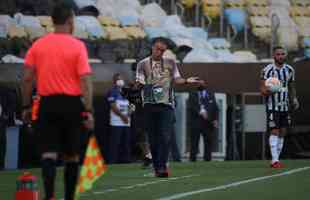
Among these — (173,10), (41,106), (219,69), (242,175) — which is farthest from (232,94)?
(41,106)

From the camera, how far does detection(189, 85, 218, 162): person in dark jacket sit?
25.5m

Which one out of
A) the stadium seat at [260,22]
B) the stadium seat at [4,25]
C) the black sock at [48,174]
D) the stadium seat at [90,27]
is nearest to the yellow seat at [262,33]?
the stadium seat at [260,22]

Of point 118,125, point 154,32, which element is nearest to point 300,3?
point 154,32

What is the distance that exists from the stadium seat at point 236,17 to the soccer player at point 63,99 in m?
20.1

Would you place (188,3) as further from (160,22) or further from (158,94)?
(158,94)

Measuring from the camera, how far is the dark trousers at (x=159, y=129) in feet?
53.4

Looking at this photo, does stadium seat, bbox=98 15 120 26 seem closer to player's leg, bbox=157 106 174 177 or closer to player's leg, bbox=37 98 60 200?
player's leg, bbox=157 106 174 177

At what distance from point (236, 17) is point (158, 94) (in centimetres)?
1487

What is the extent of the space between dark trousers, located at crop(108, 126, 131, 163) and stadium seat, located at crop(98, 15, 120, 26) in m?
3.77

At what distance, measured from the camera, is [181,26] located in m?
29.3

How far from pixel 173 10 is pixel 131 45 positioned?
394cm

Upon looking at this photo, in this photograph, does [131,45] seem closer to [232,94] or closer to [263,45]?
[232,94]

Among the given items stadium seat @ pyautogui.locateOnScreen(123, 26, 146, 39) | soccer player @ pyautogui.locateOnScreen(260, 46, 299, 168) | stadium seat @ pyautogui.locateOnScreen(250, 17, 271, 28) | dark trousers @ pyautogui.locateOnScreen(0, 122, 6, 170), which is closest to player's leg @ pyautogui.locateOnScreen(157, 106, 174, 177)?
soccer player @ pyautogui.locateOnScreen(260, 46, 299, 168)

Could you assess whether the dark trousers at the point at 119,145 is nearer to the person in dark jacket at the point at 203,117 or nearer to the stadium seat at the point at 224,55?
the person in dark jacket at the point at 203,117
